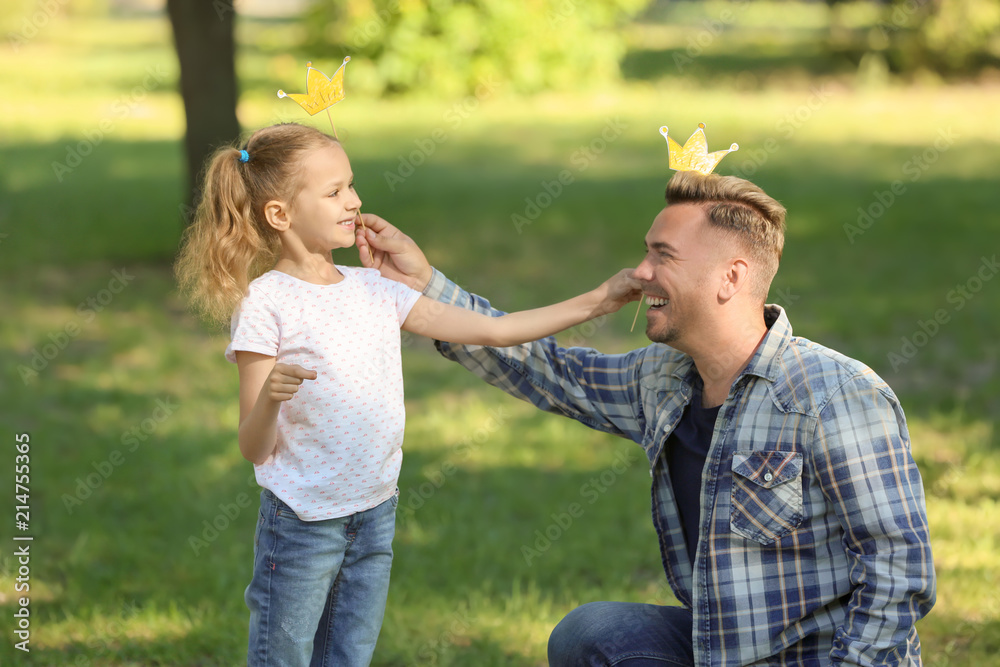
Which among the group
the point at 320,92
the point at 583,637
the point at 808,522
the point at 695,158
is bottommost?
the point at 583,637

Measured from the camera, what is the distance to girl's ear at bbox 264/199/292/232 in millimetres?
2453

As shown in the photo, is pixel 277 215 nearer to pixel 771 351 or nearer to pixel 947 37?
pixel 771 351

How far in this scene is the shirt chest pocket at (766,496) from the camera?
2.46 metres

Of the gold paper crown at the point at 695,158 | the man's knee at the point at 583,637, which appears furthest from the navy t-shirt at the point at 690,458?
the gold paper crown at the point at 695,158

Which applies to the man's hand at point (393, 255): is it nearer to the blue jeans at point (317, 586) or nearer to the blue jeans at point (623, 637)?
the blue jeans at point (317, 586)

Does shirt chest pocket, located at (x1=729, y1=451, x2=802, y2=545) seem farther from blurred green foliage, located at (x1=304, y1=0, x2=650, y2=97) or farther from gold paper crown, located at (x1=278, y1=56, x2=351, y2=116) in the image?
blurred green foliage, located at (x1=304, y1=0, x2=650, y2=97)

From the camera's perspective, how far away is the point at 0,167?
11.4 meters

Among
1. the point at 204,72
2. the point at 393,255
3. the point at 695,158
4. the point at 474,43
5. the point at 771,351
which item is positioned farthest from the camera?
the point at 474,43

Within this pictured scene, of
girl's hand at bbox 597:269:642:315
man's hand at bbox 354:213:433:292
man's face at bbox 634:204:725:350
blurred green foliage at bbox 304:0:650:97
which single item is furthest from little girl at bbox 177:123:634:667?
blurred green foliage at bbox 304:0:650:97

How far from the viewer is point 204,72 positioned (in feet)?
25.7

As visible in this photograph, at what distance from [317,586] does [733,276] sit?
1285mm

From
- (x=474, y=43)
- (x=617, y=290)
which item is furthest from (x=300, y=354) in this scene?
(x=474, y=43)

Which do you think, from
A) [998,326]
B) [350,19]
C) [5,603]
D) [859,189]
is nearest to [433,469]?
[5,603]

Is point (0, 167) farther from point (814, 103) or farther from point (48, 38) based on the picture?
point (48, 38)
